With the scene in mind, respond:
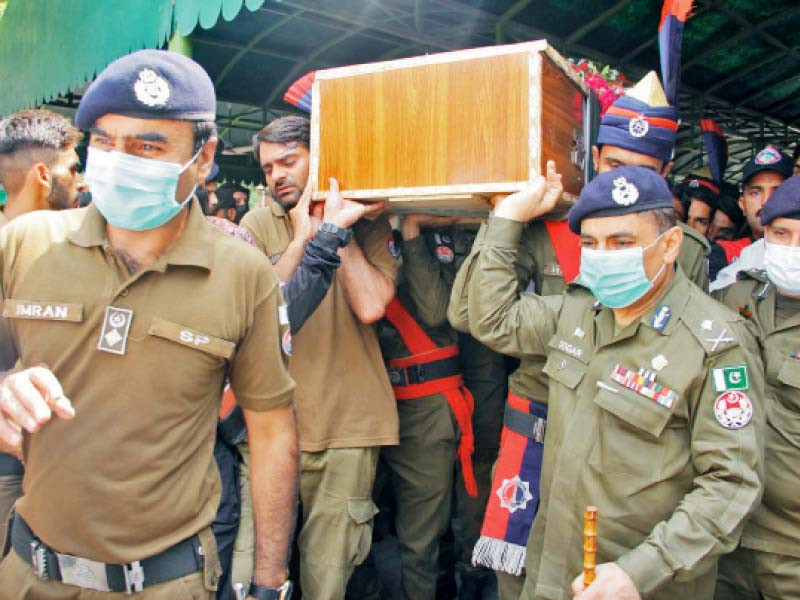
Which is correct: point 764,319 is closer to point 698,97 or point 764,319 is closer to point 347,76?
point 347,76

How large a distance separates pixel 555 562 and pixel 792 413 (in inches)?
36.7

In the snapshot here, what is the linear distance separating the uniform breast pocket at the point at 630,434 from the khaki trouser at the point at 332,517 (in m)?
1.06

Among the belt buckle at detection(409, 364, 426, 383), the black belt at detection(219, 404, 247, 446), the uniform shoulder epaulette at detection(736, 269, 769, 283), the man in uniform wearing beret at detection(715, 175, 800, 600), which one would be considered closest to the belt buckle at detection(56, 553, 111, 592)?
the black belt at detection(219, 404, 247, 446)

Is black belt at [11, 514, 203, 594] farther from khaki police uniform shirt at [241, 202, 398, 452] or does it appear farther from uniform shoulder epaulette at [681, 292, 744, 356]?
uniform shoulder epaulette at [681, 292, 744, 356]

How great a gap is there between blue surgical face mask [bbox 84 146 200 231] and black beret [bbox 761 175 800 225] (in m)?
1.94

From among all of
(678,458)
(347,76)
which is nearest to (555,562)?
(678,458)

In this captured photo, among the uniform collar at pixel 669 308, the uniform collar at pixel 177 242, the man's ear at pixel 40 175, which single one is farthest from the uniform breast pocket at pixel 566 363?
the man's ear at pixel 40 175

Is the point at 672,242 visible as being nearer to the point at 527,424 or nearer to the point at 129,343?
the point at 527,424

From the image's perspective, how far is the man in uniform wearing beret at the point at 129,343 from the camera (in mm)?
1521

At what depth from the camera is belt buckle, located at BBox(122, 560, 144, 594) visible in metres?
1.56

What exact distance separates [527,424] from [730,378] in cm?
89

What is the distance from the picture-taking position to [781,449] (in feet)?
7.43

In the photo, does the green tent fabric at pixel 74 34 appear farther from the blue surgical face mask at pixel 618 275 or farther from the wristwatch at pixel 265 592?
the wristwatch at pixel 265 592

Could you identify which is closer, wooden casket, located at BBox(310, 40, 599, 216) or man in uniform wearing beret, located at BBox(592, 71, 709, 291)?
wooden casket, located at BBox(310, 40, 599, 216)
